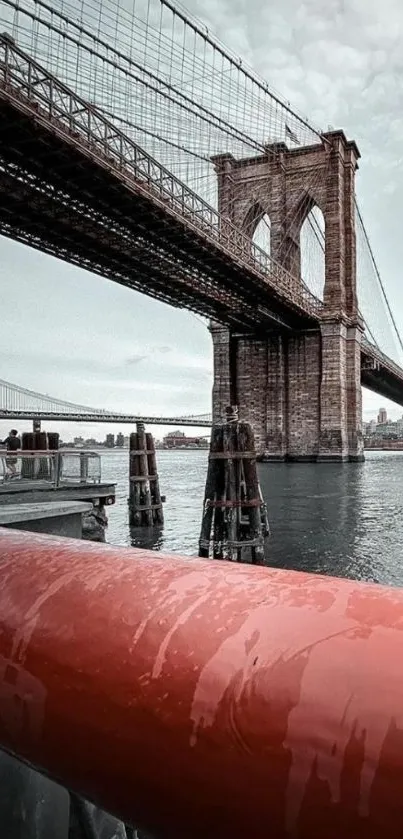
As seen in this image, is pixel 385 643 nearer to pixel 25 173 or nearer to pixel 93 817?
pixel 93 817

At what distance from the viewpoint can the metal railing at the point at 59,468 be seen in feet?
29.5

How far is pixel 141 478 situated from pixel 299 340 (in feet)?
101

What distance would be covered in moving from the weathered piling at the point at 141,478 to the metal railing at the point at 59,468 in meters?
1.33

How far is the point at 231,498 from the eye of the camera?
7.40 metres

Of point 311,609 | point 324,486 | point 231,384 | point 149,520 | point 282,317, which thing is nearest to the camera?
point 311,609

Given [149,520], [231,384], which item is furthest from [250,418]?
[149,520]

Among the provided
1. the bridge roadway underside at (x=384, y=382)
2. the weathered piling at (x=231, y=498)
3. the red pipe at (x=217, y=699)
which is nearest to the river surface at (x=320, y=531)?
the weathered piling at (x=231, y=498)

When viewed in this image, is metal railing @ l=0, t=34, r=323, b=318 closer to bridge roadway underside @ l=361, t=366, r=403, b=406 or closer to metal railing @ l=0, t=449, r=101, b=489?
metal railing @ l=0, t=449, r=101, b=489

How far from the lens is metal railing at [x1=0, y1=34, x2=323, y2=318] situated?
16.0m

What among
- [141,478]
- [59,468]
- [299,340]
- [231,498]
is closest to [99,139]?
[141,478]

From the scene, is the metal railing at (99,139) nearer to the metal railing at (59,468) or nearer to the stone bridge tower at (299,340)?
the stone bridge tower at (299,340)

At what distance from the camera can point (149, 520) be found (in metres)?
11.0

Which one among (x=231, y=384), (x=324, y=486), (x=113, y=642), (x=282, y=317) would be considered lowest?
(x=324, y=486)

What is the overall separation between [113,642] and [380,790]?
297 millimetres
